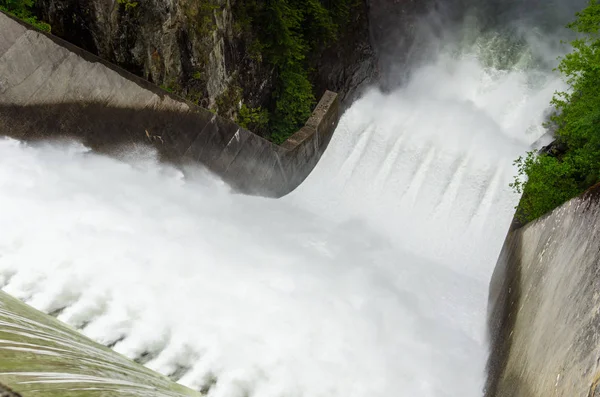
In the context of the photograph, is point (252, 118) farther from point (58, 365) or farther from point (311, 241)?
point (58, 365)

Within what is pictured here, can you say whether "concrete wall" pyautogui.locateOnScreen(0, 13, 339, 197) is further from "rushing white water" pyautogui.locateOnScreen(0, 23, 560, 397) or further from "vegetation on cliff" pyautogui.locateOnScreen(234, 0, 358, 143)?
"vegetation on cliff" pyautogui.locateOnScreen(234, 0, 358, 143)

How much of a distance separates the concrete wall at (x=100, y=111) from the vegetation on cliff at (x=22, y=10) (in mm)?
501

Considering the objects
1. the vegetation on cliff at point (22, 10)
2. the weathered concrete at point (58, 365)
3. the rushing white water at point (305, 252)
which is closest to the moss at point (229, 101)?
the rushing white water at point (305, 252)

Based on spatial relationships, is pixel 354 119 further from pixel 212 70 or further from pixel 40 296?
pixel 40 296

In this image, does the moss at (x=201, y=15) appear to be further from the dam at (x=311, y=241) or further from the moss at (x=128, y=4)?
the dam at (x=311, y=241)

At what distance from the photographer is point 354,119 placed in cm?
1514

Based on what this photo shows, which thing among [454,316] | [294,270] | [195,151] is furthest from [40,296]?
[454,316]

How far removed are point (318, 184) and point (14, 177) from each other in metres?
7.94

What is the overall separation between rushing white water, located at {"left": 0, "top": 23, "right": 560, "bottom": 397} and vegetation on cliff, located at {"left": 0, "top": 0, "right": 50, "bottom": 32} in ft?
7.65

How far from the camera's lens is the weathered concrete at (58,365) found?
4.14 m

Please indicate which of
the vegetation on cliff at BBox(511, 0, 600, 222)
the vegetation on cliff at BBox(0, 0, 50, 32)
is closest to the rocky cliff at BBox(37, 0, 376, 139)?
the vegetation on cliff at BBox(0, 0, 50, 32)

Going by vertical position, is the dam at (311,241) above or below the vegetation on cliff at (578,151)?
below

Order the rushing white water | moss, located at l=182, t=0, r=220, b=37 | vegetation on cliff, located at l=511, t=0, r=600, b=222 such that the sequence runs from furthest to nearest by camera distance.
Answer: moss, located at l=182, t=0, r=220, b=37 → vegetation on cliff, located at l=511, t=0, r=600, b=222 → the rushing white water

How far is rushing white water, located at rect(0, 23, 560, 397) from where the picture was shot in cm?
687
